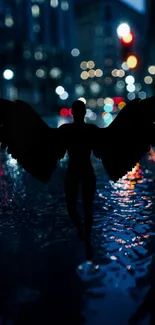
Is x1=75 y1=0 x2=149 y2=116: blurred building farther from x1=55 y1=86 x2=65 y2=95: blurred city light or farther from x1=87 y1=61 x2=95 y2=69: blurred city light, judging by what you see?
x1=55 y1=86 x2=65 y2=95: blurred city light

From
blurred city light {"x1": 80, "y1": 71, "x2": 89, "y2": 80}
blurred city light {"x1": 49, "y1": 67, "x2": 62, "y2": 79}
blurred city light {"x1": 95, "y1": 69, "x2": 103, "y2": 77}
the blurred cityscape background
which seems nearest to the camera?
the blurred cityscape background

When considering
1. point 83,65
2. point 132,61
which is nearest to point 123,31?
point 132,61

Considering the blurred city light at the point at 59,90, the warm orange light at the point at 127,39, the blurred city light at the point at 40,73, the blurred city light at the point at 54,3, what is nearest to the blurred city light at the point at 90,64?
the blurred city light at the point at 54,3

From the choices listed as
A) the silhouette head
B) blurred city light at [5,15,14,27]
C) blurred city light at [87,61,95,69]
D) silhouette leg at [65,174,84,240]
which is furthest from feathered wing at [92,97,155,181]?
blurred city light at [87,61,95,69]

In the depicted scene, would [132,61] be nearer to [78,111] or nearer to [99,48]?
[78,111]

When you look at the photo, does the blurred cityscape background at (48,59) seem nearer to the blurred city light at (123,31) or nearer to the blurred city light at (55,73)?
the blurred city light at (55,73)
